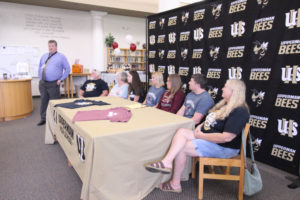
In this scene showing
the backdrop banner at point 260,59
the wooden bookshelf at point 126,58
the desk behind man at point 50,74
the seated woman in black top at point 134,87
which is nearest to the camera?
the backdrop banner at point 260,59

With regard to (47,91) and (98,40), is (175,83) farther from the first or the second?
(98,40)

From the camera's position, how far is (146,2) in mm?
7660

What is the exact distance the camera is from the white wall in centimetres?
670

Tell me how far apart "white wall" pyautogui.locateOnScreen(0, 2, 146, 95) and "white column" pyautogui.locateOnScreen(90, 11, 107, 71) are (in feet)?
0.69

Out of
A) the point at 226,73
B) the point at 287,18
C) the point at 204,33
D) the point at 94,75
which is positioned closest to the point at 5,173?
the point at 94,75

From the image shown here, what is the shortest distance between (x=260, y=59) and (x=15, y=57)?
7138 millimetres

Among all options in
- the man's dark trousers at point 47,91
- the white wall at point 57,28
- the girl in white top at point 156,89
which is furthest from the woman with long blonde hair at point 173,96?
the white wall at point 57,28

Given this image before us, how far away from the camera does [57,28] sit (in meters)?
7.34

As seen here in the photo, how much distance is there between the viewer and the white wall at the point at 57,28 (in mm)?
6699

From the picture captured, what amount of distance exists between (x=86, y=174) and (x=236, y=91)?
1352mm

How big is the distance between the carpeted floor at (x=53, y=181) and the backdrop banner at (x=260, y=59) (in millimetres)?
386

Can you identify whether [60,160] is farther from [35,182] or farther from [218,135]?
[218,135]

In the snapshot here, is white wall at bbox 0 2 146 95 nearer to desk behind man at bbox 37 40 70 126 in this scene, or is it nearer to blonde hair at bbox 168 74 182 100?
desk behind man at bbox 37 40 70 126

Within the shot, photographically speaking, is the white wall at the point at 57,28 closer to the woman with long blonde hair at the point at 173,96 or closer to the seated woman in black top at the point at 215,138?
the woman with long blonde hair at the point at 173,96
